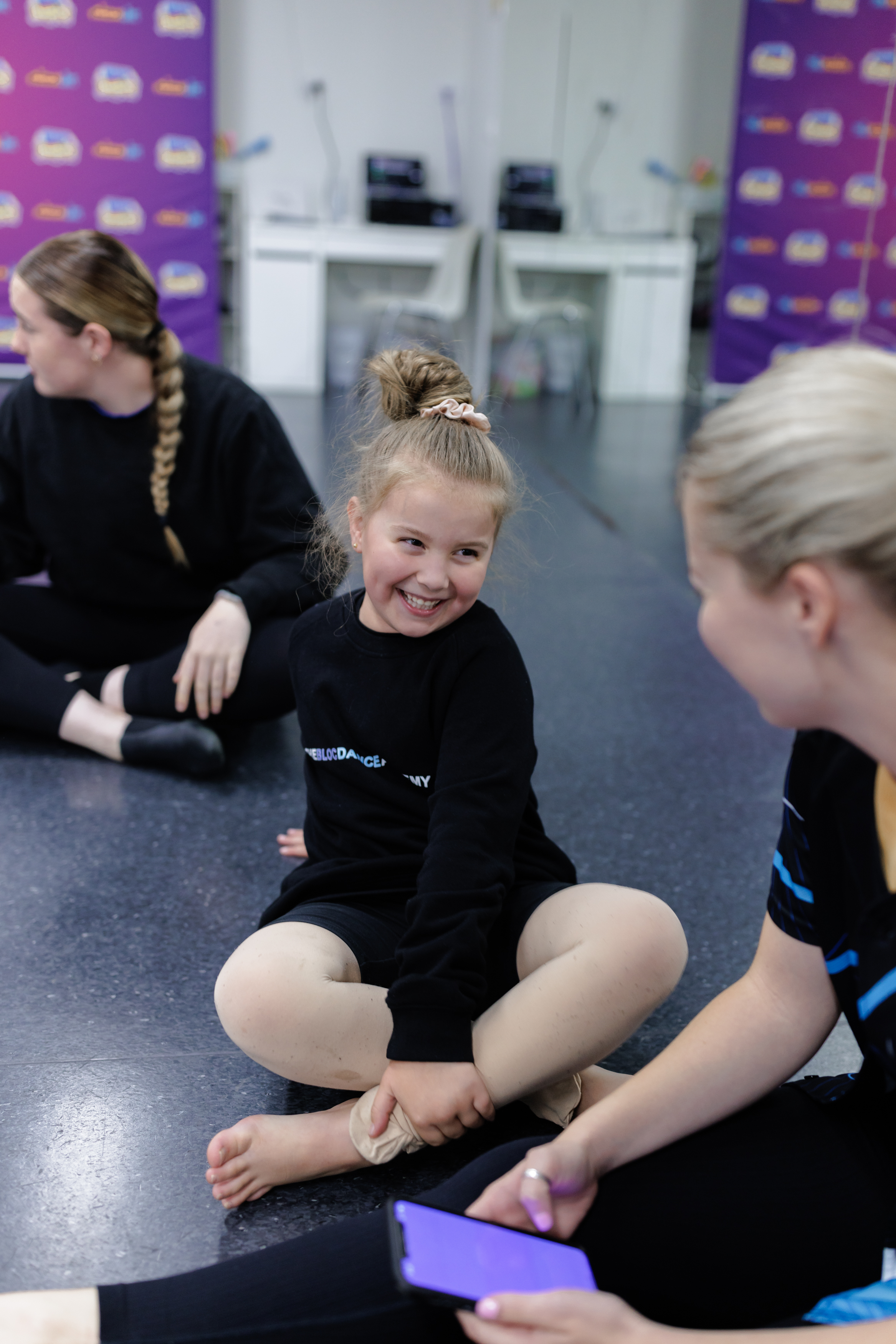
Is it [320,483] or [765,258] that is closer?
[765,258]

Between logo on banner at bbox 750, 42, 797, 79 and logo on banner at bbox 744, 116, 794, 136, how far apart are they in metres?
0.11

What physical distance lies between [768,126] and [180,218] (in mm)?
3351

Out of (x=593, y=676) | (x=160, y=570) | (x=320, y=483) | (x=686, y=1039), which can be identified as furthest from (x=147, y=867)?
(x=320, y=483)

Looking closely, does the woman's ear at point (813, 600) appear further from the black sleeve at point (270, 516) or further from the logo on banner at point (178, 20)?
the logo on banner at point (178, 20)

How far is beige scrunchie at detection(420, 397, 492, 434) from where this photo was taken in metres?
1.08

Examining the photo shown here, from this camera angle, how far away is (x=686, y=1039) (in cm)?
79

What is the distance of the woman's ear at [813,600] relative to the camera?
1.94 ft

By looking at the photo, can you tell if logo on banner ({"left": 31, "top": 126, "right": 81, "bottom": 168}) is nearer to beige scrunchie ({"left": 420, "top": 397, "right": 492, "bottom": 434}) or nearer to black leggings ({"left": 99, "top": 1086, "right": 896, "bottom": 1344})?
beige scrunchie ({"left": 420, "top": 397, "right": 492, "bottom": 434})

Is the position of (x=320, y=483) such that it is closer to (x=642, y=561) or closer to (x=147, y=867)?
(x=642, y=561)

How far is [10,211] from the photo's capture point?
17.7ft

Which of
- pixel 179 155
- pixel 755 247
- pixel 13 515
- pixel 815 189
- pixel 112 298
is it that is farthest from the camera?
pixel 179 155

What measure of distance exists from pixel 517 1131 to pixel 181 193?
5391 mm

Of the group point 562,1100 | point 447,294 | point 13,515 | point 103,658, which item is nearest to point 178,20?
point 447,294

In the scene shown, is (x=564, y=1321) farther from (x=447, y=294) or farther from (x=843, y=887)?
(x=447, y=294)
